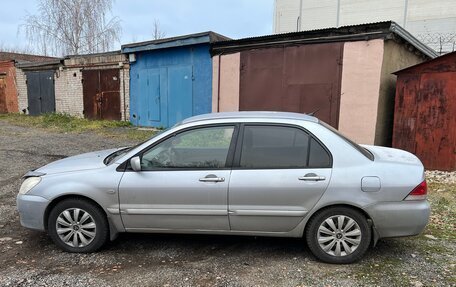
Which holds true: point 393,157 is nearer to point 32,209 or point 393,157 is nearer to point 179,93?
point 32,209

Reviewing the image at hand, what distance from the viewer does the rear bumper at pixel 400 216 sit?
3.50 m

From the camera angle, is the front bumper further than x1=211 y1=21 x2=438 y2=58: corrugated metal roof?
No

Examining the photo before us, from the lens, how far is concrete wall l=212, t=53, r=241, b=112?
37.7ft

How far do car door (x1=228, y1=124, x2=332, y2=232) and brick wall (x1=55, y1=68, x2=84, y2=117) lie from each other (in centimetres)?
1505

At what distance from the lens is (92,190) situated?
3.74 meters

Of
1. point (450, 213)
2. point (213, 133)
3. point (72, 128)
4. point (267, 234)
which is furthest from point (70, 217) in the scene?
point (72, 128)

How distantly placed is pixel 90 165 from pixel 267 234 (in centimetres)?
201

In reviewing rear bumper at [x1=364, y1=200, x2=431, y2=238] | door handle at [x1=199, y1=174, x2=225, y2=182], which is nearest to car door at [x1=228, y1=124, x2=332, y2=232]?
door handle at [x1=199, y1=174, x2=225, y2=182]

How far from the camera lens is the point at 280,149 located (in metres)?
3.71

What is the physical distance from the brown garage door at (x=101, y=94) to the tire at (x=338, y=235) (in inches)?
527

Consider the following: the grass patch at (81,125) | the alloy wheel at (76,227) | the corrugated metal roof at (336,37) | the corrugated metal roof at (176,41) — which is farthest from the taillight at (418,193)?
the grass patch at (81,125)

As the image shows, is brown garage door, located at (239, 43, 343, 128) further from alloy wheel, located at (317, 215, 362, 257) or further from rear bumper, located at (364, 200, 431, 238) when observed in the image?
alloy wheel, located at (317, 215, 362, 257)

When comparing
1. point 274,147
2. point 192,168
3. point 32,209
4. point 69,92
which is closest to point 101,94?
point 69,92

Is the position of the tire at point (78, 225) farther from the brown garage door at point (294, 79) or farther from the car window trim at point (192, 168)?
the brown garage door at point (294, 79)
